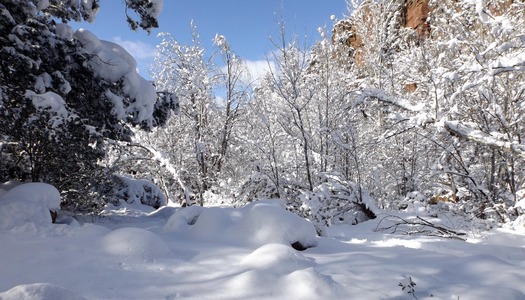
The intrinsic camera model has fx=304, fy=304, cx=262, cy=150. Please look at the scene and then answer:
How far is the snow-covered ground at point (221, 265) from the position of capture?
215 centimetres

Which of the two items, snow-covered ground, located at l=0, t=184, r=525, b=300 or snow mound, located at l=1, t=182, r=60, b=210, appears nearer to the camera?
snow-covered ground, located at l=0, t=184, r=525, b=300

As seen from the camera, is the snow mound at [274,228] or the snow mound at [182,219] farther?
the snow mound at [182,219]

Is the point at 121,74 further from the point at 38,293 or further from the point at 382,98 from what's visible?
the point at 382,98

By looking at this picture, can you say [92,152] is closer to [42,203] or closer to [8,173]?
[42,203]

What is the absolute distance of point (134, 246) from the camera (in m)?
2.88

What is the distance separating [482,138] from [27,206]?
→ 5.89 metres

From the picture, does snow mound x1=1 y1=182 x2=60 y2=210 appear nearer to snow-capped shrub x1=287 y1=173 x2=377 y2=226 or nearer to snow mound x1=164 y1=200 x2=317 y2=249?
snow mound x1=164 y1=200 x2=317 y2=249

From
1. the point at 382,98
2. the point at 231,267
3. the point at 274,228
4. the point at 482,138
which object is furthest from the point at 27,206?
the point at 482,138

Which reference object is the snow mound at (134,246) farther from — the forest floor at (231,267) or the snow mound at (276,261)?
the snow mound at (276,261)

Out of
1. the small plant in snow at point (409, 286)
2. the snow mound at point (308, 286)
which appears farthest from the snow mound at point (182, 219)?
the small plant in snow at point (409, 286)

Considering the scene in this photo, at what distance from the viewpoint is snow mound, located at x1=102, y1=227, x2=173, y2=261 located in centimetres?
281

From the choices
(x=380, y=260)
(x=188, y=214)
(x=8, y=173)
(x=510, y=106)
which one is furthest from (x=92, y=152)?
(x=510, y=106)

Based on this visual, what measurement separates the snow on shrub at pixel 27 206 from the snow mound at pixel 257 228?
1.56m

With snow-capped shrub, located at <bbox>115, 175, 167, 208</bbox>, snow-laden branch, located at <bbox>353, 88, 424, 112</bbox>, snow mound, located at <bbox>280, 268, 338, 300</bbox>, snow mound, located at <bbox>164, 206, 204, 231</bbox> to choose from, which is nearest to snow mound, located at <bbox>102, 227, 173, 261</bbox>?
snow mound, located at <bbox>164, 206, 204, 231</bbox>
